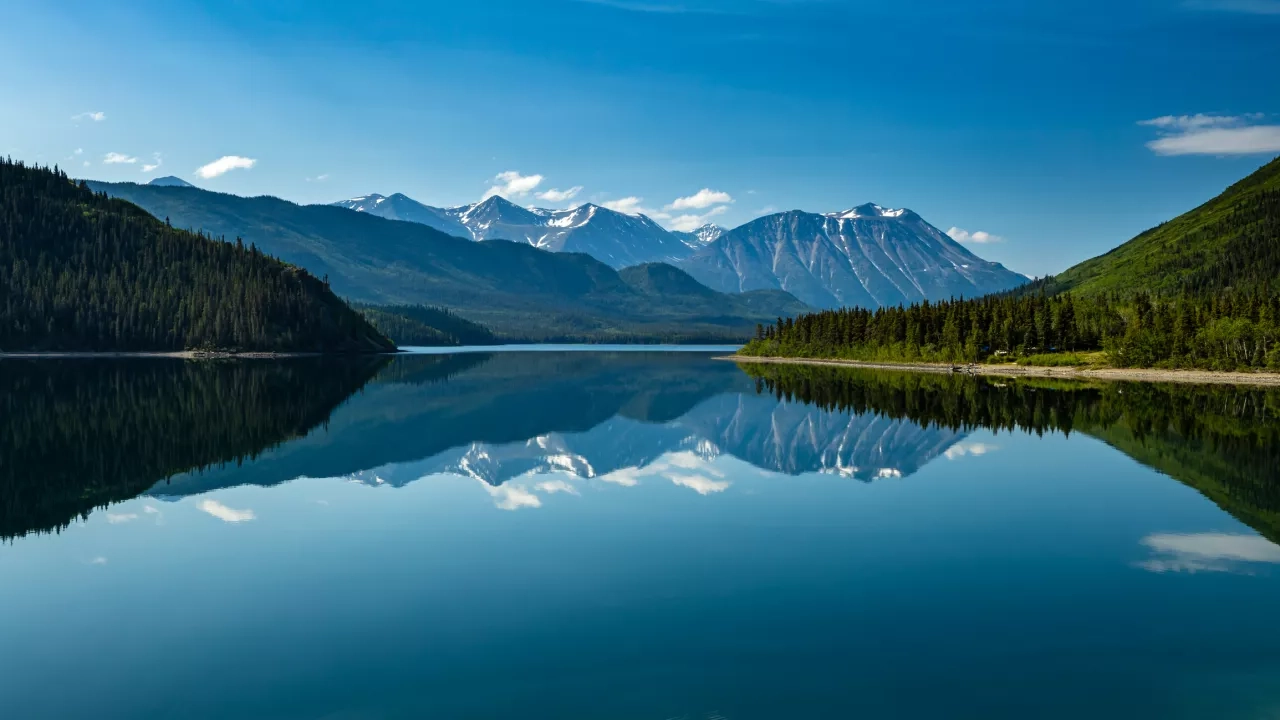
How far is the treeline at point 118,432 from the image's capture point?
3478cm

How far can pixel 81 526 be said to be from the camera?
A: 2955cm

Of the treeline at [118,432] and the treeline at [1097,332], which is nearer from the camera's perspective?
the treeline at [118,432]

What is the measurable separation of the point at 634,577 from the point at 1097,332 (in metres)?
170

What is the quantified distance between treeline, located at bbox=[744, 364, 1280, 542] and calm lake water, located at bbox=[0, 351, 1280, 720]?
1.87 feet

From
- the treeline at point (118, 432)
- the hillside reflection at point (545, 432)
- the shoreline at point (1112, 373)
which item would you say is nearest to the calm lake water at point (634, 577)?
the treeline at point (118, 432)

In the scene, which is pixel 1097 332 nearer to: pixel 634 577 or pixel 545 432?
pixel 545 432

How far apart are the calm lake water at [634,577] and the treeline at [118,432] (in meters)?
0.41

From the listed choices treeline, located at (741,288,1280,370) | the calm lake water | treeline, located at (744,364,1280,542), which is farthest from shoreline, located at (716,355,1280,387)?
the calm lake water

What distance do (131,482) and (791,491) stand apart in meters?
29.3

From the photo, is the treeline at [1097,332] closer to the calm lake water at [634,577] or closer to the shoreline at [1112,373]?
the shoreline at [1112,373]

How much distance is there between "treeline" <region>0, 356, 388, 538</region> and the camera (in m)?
34.8

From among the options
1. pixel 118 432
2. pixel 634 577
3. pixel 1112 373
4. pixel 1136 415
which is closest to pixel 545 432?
pixel 118 432

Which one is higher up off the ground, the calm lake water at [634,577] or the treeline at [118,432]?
the calm lake water at [634,577]

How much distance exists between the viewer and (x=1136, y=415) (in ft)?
243
